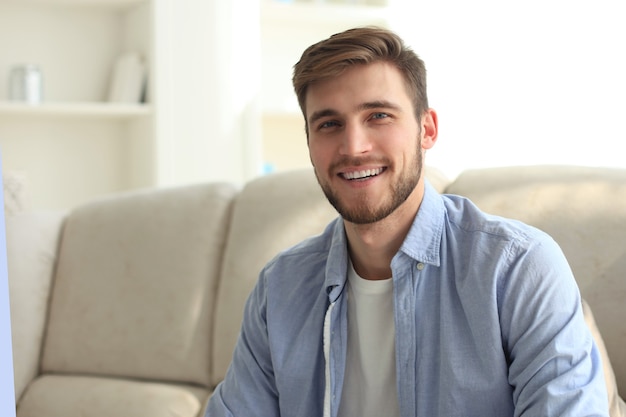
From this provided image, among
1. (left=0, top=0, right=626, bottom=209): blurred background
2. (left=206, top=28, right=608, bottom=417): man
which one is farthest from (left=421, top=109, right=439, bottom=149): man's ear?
(left=0, top=0, right=626, bottom=209): blurred background

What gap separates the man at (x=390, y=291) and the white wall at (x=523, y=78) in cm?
254

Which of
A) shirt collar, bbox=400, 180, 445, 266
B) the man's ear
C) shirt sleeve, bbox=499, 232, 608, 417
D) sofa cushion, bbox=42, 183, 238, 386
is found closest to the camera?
shirt sleeve, bbox=499, 232, 608, 417

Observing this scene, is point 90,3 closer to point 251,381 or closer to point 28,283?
point 28,283

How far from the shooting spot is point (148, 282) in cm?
242

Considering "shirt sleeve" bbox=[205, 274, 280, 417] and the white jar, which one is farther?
the white jar

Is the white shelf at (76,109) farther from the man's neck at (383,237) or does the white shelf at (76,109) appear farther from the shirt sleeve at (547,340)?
the shirt sleeve at (547,340)

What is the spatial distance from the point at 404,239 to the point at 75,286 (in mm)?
Result: 1252

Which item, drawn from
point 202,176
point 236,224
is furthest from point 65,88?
point 236,224

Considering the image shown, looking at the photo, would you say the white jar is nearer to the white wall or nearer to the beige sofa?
the beige sofa

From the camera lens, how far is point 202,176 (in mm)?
3998

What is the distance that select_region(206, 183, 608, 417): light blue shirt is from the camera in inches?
54.4

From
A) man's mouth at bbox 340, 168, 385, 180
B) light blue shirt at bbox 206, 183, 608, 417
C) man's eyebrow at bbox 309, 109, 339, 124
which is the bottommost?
light blue shirt at bbox 206, 183, 608, 417

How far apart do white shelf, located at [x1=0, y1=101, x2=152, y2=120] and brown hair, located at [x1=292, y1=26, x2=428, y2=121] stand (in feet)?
7.80

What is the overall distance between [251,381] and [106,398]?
75 cm
